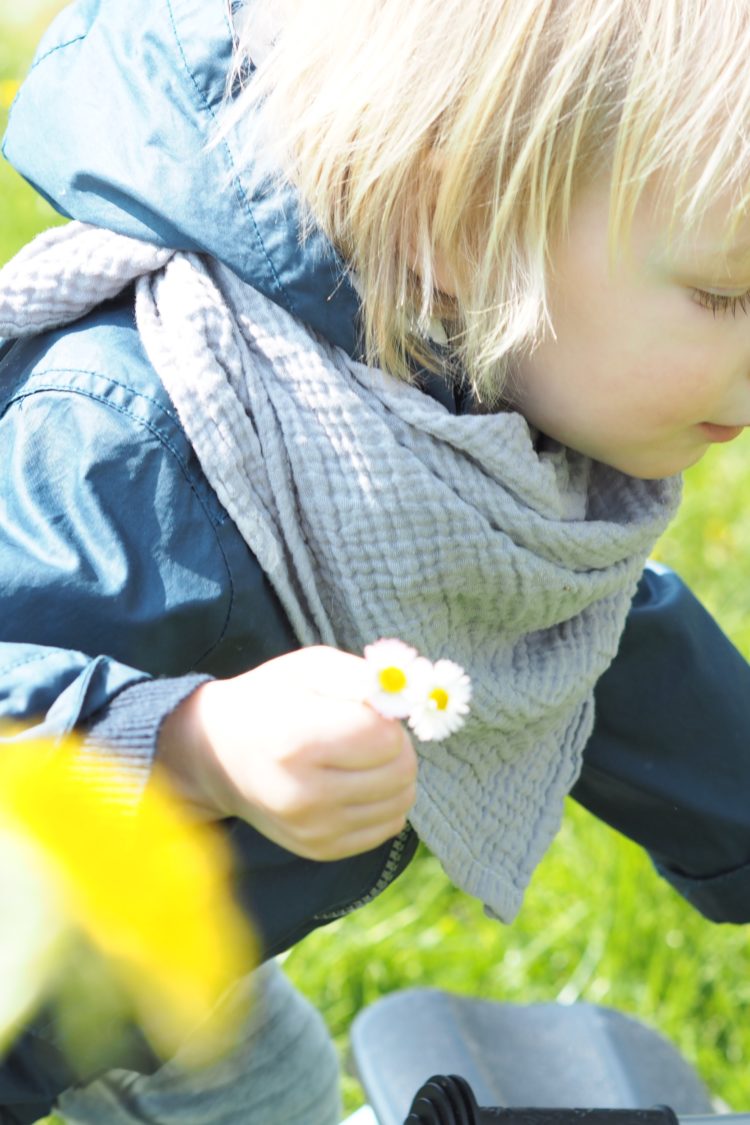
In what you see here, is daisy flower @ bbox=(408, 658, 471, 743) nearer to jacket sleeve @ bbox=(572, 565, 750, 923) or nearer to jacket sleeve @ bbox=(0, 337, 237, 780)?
jacket sleeve @ bbox=(0, 337, 237, 780)

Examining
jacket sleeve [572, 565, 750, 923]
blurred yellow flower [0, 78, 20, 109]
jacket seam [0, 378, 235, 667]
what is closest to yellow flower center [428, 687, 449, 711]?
jacket seam [0, 378, 235, 667]

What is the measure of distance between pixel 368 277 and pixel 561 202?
13 centimetres

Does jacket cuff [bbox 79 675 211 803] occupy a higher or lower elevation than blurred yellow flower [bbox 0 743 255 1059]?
higher

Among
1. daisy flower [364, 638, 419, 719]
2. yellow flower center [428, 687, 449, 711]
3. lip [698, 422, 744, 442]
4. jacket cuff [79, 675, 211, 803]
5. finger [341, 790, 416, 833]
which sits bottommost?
jacket cuff [79, 675, 211, 803]

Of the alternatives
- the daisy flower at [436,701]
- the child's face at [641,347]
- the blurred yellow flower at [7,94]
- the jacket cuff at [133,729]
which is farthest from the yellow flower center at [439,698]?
the blurred yellow flower at [7,94]

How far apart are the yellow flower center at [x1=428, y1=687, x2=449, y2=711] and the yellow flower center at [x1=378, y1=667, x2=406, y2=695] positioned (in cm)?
2

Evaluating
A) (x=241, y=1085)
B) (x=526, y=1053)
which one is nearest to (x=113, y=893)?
(x=241, y=1085)

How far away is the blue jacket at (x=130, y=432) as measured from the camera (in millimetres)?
957

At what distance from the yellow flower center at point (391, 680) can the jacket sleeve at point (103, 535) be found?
0.22 meters

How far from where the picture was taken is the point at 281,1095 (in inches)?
58.2

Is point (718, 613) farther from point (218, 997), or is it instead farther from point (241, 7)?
point (241, 7)

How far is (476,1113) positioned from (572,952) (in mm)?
847

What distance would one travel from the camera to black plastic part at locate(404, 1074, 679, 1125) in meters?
0.97

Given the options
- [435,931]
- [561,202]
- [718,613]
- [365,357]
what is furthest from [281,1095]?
[718,613]
